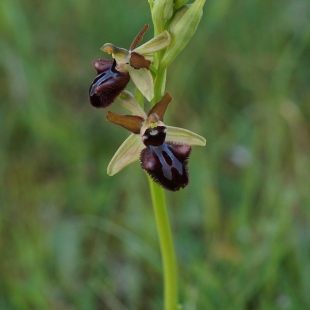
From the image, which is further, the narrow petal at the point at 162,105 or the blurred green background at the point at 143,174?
the blurred green background at the point at 143,174

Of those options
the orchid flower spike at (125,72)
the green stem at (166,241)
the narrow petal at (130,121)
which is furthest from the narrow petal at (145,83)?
the green stem at (166,241)

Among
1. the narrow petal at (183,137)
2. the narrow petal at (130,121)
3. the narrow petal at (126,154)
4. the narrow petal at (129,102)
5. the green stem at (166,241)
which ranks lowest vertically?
the green stem at (166,241)

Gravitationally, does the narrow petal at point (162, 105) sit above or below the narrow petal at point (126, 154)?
above

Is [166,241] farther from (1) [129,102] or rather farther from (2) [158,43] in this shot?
(2) [158,43]

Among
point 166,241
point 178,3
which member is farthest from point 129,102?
point 166,241

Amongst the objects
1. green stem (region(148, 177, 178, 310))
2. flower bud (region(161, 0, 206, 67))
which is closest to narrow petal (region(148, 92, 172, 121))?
flower bud (region(161, 0, 206, 67))

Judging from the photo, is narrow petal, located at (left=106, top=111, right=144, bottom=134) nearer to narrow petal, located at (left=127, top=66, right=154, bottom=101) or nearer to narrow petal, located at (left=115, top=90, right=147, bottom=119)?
narrow petal, located at (left=115, top=90, right=147, bottom=119)

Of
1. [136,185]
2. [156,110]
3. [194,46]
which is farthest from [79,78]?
[156,110]

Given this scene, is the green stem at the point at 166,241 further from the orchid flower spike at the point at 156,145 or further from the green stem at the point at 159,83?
the green stem at the point at 159,83
